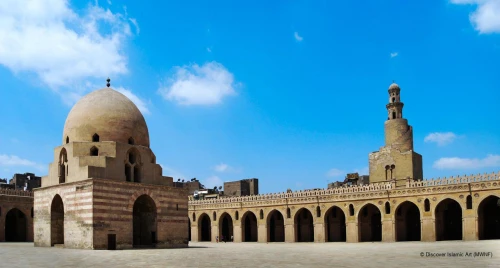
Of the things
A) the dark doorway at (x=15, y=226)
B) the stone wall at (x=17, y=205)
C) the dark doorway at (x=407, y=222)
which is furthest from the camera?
the dark doorway at (x=15, y=226)

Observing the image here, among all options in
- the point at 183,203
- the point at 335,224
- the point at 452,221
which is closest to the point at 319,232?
the point at 335,224

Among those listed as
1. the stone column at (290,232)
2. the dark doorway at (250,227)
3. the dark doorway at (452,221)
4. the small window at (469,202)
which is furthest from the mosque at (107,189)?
the dark doorway at (452,221)

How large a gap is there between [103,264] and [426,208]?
26432 mm

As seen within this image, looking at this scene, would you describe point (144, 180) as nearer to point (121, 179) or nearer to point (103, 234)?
point (121, 179)

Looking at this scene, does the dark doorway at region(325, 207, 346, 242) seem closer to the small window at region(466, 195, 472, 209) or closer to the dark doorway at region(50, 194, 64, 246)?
the small window at region(466, 195, 472, 209)

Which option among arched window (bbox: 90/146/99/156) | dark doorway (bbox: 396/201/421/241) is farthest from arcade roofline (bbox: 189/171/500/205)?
arched window (bbox: 90/146/99/156)

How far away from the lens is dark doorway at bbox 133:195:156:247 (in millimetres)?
28688

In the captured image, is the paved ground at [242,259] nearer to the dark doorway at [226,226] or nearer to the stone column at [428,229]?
the stone column at [428,229]

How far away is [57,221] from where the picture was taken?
2819 centimetres

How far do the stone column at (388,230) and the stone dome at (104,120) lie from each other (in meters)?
19.2

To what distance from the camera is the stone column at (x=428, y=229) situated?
118 feet

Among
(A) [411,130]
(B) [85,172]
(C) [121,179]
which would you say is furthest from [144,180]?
(A) [411,130]

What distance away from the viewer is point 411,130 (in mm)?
44000

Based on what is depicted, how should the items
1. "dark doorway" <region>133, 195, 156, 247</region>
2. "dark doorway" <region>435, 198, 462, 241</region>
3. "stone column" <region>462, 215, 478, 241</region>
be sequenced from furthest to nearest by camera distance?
"dark doorway" <region>435, 198, 462, 241</region> → "stone column" <region>462, 215, 478, 241</region> → "dark doorway" <region>133, 195, 156, 247</region>
